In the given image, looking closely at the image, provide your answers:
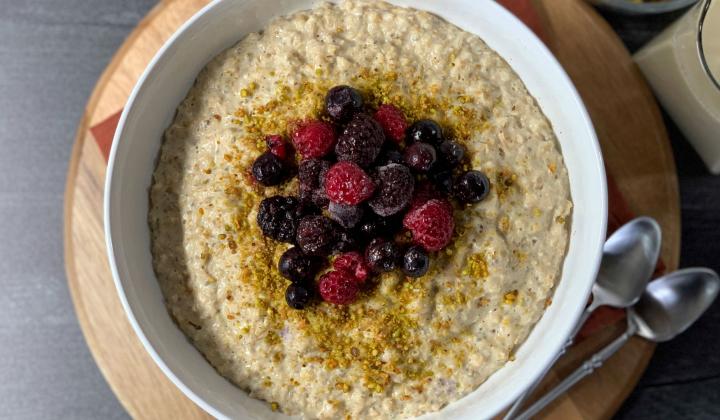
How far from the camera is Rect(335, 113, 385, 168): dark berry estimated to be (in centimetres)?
207

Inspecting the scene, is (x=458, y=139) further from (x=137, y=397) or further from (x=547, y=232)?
(x=137, y=397)

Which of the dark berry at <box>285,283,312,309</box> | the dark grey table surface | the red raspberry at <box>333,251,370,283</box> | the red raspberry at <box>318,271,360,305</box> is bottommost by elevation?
the dark grey table surface

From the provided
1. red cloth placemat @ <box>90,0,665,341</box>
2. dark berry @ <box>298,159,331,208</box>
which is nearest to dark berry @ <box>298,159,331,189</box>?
dark berry @ <box>298,159,331,208</box>

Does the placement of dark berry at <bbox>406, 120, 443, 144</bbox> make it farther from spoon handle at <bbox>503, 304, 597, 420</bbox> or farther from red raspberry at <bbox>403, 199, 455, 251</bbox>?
spoon handle at <bbox>503, 304, 597, 420</bbox>

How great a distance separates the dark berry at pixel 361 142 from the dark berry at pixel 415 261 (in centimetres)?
33

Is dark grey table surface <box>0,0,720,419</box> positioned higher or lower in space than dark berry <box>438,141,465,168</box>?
lower

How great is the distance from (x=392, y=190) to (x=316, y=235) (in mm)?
290

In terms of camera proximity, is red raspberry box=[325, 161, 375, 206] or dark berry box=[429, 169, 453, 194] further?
dark berry box=[429, 169, 453, 194]

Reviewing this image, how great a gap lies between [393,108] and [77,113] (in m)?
1.80

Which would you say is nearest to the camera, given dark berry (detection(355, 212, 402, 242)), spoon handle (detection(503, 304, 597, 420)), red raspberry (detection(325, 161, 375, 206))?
red raspberry (detection(325, 161, 375, 206))

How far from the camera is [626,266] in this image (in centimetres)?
269

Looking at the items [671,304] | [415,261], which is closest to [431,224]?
[415,261]

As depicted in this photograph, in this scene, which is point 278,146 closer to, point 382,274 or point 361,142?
point 361,142

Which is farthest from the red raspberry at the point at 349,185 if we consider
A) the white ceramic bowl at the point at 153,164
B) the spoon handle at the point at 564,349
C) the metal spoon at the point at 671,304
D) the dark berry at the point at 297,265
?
the metal spoon at the point at 671,304
